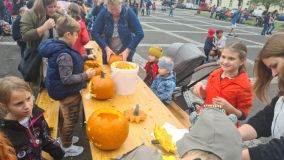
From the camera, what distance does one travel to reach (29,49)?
3.89 m

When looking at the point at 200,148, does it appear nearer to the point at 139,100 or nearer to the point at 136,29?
the point at 139,100

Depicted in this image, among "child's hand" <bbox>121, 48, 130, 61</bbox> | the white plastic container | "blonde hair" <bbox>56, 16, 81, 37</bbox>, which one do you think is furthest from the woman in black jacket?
"child's hand" <bbox>121, 48, 130, 61</bbox>

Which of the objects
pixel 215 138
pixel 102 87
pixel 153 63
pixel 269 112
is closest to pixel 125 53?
pixel 153 63

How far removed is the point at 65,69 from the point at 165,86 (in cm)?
145

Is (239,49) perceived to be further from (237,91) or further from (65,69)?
(65,69)

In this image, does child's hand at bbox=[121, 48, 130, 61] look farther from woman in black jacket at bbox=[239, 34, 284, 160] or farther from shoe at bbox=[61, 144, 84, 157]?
woman in black jacket at bbox=[239, 34, 284, 160]

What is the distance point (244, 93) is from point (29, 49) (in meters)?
3.00

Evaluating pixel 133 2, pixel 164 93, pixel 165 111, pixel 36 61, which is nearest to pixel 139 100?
pixel 165 111

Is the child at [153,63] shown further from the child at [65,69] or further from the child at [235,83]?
the child at [235,83]

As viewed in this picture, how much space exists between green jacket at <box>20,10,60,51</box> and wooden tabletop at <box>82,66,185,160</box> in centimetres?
114

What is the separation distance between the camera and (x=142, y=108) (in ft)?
9.50

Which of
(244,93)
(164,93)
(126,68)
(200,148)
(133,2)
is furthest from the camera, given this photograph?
(133,2)

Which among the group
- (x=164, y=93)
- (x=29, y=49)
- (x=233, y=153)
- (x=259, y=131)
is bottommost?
(x=164, y=93)

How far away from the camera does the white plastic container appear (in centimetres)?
293
